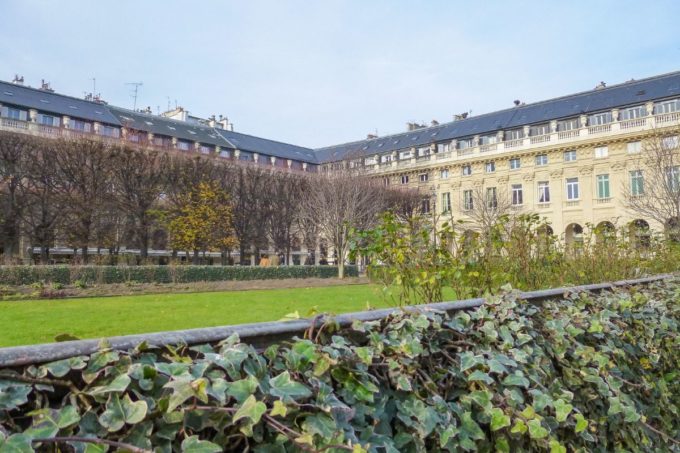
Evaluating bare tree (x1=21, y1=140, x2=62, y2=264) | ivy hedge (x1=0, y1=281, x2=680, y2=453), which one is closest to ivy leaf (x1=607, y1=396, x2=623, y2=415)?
ivy hedge (x1=0, y1=281, x2=680, y2=453)

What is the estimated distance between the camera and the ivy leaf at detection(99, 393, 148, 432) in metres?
0.92

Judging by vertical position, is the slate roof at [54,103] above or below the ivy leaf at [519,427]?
above

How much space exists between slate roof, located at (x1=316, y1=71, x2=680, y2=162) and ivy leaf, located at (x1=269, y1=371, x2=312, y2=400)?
120 feet

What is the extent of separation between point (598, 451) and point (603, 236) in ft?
20.0

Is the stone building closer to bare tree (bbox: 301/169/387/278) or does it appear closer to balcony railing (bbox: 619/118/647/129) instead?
balcony railing (bbox: 619/118/647/129)

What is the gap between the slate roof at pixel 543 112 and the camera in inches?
1378

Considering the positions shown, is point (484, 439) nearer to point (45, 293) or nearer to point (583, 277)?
point (583, 277)

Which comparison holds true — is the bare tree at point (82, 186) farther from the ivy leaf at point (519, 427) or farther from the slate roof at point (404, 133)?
the ivy leaf at point (519, 427)

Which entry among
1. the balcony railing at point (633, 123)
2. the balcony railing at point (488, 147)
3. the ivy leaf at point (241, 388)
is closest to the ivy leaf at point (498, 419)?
the ivy leaf at point (241, 388)

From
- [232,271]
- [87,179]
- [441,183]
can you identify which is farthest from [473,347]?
[441,183]

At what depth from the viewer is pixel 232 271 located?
21578 mm

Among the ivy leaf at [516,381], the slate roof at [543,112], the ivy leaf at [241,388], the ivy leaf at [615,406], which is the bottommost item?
the ivy leaf at [615,406]

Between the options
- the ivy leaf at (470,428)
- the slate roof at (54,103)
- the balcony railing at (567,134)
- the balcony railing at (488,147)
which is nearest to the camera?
the ivy leaf at (470,428)

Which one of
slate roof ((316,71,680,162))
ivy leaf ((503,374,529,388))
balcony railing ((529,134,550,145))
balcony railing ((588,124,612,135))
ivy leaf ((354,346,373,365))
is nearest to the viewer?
ivy leaf ((354,346,373,365))
